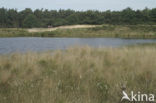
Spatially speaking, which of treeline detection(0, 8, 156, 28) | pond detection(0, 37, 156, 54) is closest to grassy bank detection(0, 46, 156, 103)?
pond detection(0, 37, 156, 54)

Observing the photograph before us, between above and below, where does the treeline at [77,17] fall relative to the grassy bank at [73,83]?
above

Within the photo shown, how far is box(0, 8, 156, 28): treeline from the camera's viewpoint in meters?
51.2

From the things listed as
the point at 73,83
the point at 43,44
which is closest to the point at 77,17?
the point at 43,44

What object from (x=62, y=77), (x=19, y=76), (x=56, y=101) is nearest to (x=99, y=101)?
(x=56, y=101)

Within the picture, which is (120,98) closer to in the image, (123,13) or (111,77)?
(111,77)

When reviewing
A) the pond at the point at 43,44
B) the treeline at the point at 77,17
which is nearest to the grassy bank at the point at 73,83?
the pond at the point at 43,44

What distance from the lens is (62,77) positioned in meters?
3.91

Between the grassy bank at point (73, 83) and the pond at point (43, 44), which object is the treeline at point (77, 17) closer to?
the pond at point (43, 44)

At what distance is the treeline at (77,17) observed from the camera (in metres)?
51.2

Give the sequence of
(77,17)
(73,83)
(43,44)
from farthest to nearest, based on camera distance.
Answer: (77,17) → (43,44) → (73,83)

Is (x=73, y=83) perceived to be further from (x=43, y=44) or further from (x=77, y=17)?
(x=77, y=17)

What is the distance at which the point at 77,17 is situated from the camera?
58.5 meters

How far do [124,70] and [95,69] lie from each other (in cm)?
69

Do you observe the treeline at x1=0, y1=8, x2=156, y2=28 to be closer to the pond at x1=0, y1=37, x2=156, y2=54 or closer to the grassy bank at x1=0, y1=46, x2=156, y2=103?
the pond at x1=0, y1=37, x2=156, y2=54
